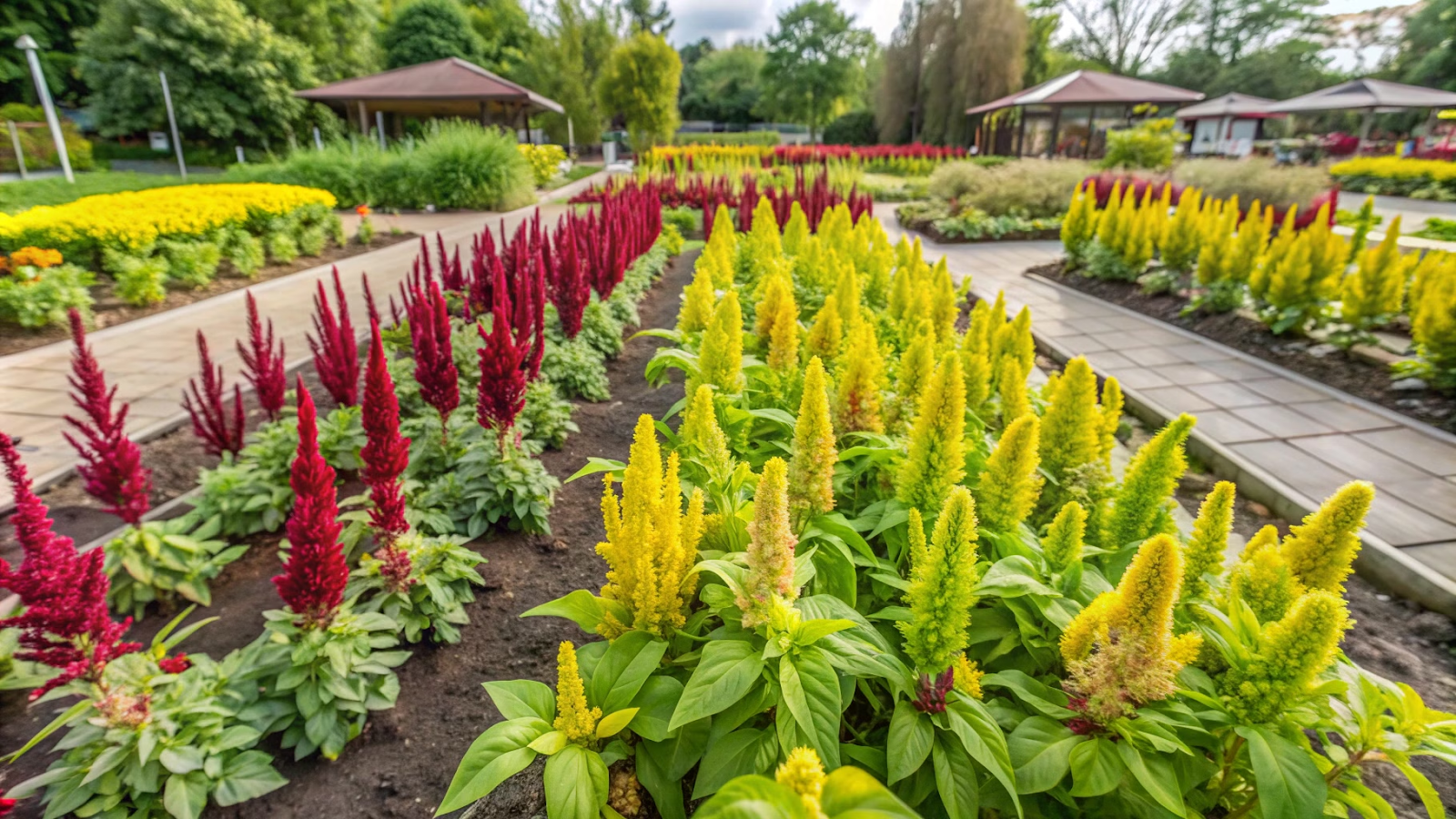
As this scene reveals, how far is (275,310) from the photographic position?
6.70 meters

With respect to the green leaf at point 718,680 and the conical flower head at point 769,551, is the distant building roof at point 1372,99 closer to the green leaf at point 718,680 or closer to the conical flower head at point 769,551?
the conical flower head at point 769,551

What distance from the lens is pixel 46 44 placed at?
2862 cm

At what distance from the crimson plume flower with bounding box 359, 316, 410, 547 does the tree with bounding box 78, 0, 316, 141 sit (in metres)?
29.7

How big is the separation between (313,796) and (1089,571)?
6.96ft

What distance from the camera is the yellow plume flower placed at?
4.40 feet

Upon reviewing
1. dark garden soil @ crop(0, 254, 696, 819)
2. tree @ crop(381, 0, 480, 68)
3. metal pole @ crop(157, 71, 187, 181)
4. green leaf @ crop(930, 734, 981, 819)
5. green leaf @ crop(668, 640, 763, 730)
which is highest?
tree @ crop(381, 0, 480, 68)

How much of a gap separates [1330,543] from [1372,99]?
111 feet

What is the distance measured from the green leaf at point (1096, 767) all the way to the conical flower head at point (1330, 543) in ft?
2.16

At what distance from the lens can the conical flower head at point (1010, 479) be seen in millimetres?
1629

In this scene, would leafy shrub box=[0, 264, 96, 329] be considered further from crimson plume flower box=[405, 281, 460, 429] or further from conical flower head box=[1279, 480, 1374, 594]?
conical flower head box=[1279, 480, 1374, 594]

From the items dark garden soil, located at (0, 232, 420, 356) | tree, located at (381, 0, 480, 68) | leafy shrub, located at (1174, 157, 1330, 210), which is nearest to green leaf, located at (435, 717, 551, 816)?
dark garden soil, located at (0, 232, 420, 356)

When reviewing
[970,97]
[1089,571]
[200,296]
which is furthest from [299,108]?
[1089,571]

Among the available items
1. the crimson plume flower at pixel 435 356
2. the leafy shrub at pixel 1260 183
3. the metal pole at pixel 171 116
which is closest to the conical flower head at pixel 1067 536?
the crimson plume flower at pixel 435 356

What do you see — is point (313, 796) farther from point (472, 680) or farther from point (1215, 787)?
point (1215, 787)
